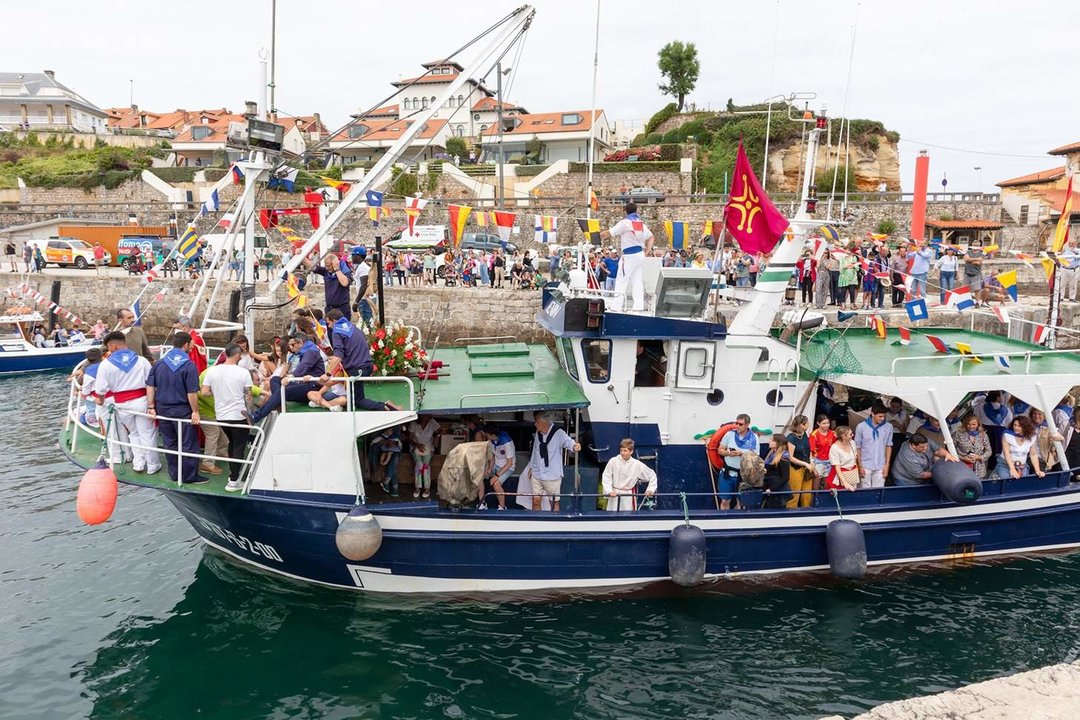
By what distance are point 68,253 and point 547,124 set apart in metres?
35.8

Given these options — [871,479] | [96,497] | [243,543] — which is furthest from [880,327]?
[96,497]

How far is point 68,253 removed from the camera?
34.2m

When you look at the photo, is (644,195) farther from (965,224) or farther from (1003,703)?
(1003,703)

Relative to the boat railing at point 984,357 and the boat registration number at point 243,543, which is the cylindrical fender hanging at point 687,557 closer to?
the boat railing at point 984,357

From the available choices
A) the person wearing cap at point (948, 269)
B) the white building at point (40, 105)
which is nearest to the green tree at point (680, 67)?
the person wearing cap at point (948, 269)

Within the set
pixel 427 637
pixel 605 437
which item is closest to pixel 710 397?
pixel 605 437

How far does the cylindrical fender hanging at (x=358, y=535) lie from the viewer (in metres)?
8.05

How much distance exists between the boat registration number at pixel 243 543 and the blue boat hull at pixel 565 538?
0.02 m

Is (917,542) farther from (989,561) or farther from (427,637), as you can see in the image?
(427,637)

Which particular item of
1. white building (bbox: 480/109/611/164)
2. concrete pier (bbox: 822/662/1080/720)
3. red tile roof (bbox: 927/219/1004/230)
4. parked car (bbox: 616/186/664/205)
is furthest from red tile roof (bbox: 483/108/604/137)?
concrete pier (bbox: 822/662/1080/720)

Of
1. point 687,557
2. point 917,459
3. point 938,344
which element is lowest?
point 687,557

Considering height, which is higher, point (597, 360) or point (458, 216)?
point (458, 216)

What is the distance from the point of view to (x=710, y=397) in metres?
9.52

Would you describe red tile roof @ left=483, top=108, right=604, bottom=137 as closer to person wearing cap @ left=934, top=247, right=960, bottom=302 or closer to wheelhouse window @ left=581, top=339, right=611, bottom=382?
person wearing cap @ left=934, top=247, right=960, bottom=302
